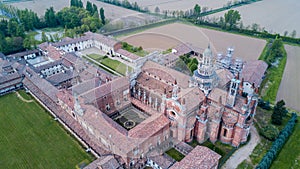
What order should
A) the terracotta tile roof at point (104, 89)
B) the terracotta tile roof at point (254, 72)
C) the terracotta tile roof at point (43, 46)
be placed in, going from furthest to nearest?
1. the terracotta tile roof at point (43, 46)
2. the terracotta tile roof at point (254, 72)
3. the terracotta tile roof at point (104, 89)

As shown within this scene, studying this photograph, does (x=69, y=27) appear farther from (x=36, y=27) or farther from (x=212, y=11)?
(x=212, y=11)

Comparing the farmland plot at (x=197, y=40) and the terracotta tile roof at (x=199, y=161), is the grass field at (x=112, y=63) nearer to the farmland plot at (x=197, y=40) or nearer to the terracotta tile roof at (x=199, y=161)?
the farmland plot at (x=197, y=40)

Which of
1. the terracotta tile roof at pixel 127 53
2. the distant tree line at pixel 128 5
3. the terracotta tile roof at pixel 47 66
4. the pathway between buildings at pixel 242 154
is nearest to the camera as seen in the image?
the pathway between buildings at pixel 242 154

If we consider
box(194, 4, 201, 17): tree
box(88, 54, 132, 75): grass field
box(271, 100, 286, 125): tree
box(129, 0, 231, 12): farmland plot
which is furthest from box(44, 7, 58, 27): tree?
box(271, 100, 286, 125): tree

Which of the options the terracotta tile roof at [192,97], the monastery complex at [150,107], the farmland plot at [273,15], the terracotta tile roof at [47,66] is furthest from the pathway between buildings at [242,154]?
the farmland plot at [273,15]

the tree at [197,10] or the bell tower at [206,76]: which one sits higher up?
the tree at [197,10]

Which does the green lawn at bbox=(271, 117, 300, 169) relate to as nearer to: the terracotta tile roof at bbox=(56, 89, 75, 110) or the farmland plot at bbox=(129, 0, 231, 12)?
the terracotta tile roof at bbox=(56, 89, 75, 110)
